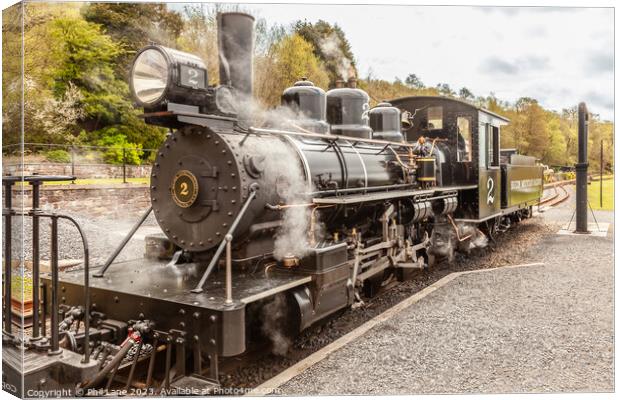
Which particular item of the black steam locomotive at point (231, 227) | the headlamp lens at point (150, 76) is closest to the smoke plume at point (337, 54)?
the black steam locomotive at point (231, 227)

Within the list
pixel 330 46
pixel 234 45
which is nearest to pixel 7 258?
pixel 234 45

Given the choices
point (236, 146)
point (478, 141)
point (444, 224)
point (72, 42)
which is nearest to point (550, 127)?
point (478, 141)

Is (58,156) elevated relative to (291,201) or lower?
elevated

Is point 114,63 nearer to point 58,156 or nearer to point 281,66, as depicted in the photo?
point 58,156

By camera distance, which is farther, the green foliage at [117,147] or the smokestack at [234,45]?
the green foliage at [117,147]

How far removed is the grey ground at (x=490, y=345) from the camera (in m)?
3.95

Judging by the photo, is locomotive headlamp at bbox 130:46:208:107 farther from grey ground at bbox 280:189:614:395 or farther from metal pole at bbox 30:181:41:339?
grey ground at bbox 280:189:614:395

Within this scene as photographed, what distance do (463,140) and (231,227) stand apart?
243 inches

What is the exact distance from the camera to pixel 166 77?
12.5 feet

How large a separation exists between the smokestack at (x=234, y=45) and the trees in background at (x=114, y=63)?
0.11 m

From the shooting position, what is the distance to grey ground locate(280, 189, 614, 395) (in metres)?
3.95

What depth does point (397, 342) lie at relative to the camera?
4680 mm

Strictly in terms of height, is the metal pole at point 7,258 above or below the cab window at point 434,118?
below

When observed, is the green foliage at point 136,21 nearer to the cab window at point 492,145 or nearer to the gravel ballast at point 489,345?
the gravel ballast at point 489,345
